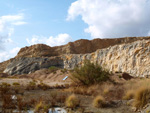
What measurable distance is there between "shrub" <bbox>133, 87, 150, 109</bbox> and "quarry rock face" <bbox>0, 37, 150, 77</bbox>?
37.3ft

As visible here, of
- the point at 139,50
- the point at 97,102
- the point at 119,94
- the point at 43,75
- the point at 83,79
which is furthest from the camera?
the point at 43,75

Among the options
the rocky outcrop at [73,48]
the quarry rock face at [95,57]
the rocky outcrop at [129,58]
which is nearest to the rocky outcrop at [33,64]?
the quarry rock face at [95,57]

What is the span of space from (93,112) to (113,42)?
4816 centimetres

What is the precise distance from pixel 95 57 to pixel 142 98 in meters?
26.8

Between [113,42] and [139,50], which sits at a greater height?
[113,42]

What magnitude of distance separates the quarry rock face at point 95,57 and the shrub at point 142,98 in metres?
11.4

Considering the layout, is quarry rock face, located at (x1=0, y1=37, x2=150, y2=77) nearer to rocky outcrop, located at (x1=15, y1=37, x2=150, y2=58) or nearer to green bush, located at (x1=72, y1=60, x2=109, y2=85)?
rocky outcrop, located at (x1=15, y1=37, x2=150, y2=58)

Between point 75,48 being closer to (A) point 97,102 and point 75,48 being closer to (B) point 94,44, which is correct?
(B) point 94,44

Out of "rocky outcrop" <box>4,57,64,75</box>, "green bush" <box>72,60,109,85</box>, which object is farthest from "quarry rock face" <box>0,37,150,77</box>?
"green bush" <box>72,60,109,85</box>

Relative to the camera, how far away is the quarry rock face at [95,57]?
24.0m

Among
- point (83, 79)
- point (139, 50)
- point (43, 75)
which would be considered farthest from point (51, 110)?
point (43, 75)

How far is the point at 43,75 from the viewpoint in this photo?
111 feet

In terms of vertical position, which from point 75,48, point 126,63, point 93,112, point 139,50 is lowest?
point 93,112

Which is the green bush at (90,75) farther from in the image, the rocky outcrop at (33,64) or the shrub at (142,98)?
the rocky outcrop at (33,64)
